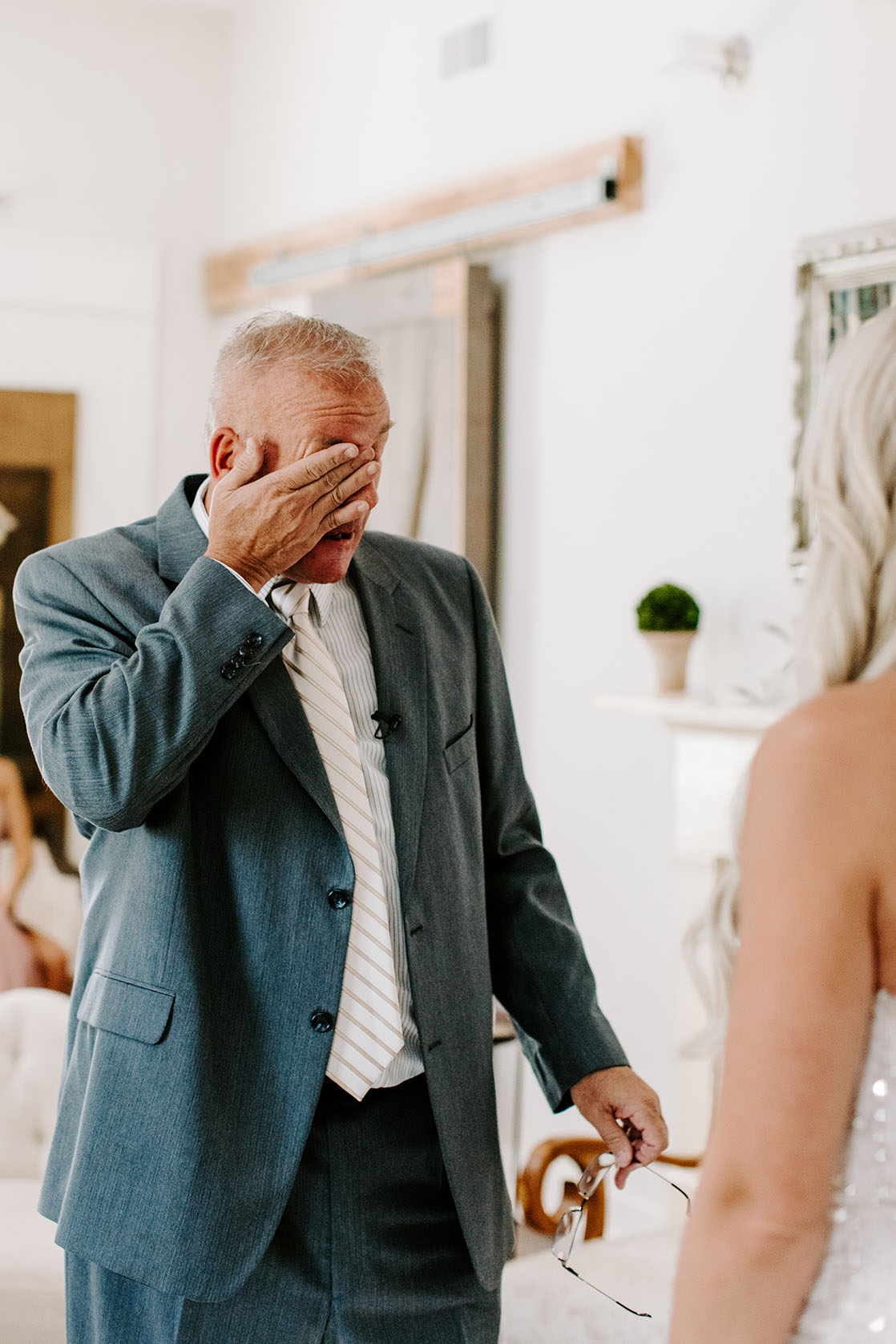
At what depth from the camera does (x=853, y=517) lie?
106 centimetres

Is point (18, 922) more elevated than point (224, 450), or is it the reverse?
point (224, 450)

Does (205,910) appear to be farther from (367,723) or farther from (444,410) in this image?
(444,410)

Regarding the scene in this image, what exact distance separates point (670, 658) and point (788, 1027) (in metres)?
2.33

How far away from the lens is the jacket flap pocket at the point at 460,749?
1.54 metres

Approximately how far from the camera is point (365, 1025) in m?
1.39

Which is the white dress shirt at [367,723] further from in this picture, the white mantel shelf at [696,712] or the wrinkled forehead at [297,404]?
the white mantel shelf at [696,712]

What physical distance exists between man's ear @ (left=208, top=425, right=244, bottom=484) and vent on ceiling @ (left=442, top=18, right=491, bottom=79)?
2.98m

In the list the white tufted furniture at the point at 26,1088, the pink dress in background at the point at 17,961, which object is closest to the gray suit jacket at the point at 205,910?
the white tufted furniture at the point at 26,1088

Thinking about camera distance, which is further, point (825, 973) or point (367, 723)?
point (367, 723)

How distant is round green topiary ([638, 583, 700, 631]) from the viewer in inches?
128

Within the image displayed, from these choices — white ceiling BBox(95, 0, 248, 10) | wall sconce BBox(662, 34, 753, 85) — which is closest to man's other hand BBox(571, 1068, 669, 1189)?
wall sconce BBox(662, 34, 753, 85)

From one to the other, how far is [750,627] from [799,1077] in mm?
2365

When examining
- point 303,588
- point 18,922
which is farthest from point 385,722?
point 18,922

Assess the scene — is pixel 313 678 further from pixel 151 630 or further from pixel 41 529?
pixel 41 529
